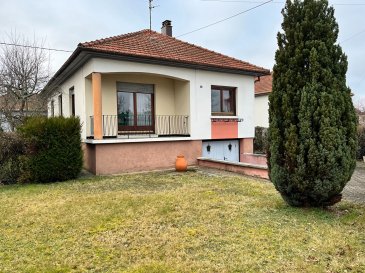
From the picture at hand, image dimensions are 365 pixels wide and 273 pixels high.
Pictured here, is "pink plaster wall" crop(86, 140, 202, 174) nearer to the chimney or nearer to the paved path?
the paved path

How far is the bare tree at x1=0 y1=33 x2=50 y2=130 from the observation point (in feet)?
50.2

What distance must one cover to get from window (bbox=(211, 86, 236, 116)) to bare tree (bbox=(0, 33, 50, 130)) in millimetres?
9617

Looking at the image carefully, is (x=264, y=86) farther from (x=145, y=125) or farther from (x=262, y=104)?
(x=145, y=125)

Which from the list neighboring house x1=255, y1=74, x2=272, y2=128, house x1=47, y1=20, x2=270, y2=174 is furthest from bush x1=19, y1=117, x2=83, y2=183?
neighboring house x1=255, y1=74, x2=272, y2=128

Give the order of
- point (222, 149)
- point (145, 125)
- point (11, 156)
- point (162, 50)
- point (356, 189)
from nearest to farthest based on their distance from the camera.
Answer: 1. point (356, 189)
2. point (11, 156)
3. point (162, 50)
4. point (145, 125)
5. point (222, 149)

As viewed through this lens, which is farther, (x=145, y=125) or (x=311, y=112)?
(x=145, y=125)

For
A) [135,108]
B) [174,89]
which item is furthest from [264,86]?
[135,108]

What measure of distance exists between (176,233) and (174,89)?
33.8 ft

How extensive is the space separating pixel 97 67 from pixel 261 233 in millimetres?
8657

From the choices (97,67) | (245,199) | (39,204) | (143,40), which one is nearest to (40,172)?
(39,204)

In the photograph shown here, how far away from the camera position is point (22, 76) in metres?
16.2

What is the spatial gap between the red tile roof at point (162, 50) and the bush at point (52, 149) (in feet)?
9.58

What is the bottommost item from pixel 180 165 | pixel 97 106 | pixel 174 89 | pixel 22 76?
pixel 180 165

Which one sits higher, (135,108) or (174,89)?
(174,89)
